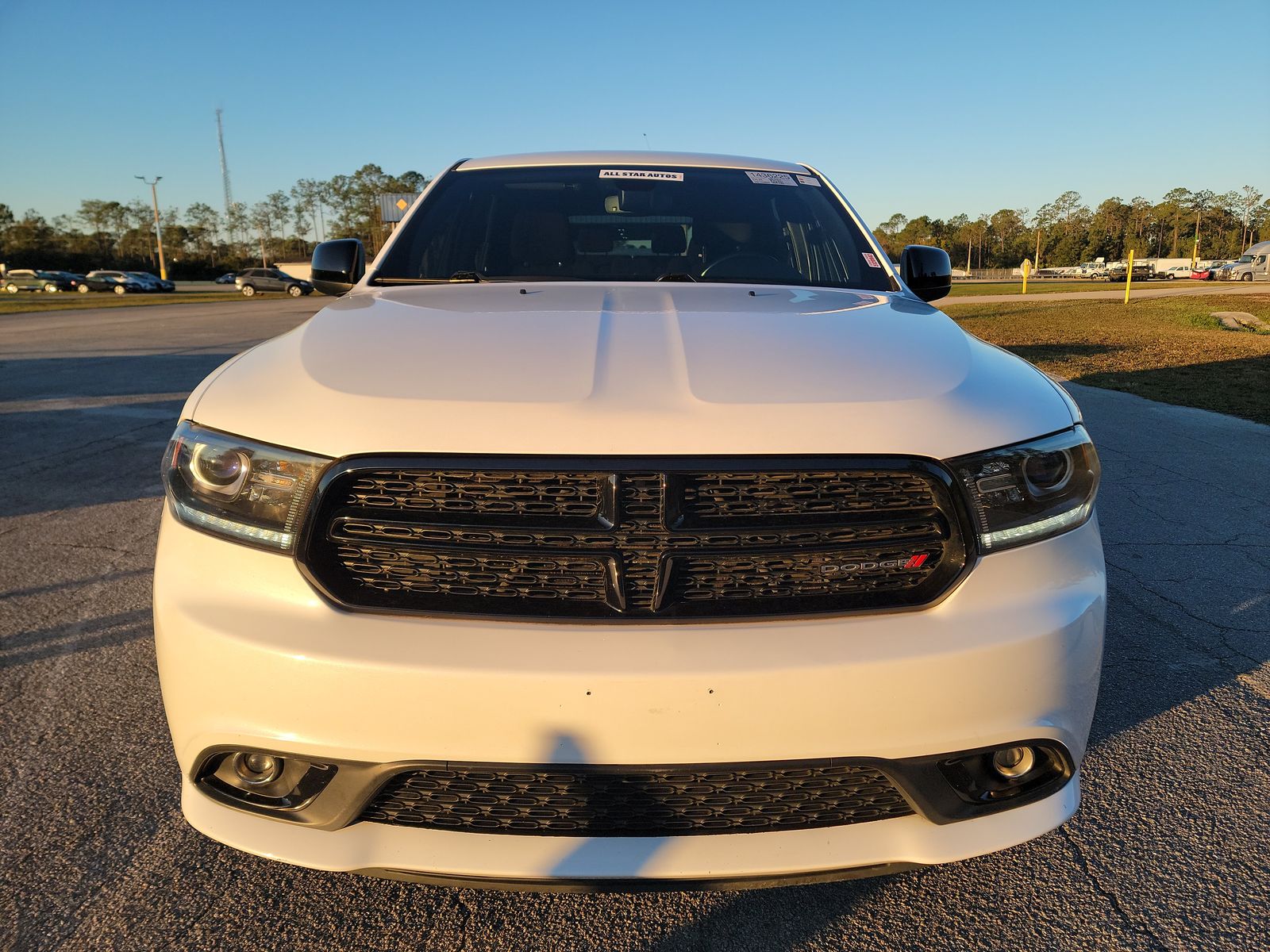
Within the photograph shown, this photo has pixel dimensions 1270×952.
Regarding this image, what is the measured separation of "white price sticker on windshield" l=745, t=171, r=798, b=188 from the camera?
3.49 meters

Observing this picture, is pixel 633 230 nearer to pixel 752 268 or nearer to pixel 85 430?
pixel 752 268

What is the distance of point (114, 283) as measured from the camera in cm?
6000

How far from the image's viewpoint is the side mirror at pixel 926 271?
329 centimetres

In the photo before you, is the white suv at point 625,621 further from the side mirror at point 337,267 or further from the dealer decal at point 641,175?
the dealer decal at point 641,175

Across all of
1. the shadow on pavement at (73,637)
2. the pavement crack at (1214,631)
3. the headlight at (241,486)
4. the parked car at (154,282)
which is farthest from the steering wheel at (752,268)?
the parked car at (154,282)

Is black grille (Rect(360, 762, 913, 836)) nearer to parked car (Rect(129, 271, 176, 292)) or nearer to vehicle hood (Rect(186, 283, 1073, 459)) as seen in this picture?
vehicle hood (Rect(186, 283, 1073, 459))

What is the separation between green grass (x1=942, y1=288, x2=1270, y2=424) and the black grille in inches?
302

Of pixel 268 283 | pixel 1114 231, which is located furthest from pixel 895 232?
pixel 268 283

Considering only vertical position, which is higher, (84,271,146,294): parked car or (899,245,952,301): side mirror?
(899,245,952,301): side mirror

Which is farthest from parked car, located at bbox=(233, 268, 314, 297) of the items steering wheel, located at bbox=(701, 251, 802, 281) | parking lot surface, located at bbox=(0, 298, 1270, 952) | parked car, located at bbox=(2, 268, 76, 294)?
steering wheel, located at bbox=(701, 251, 802, 281)

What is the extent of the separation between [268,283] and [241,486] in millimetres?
56975

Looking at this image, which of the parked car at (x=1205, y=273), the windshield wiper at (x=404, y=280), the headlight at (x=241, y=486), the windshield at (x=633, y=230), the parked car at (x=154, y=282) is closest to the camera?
the headlight at (x=241, y=486)

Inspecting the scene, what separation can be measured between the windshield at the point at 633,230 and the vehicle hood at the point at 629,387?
0.84 m

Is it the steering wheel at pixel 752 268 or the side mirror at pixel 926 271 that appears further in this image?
the side mirror at pixel 926 271
